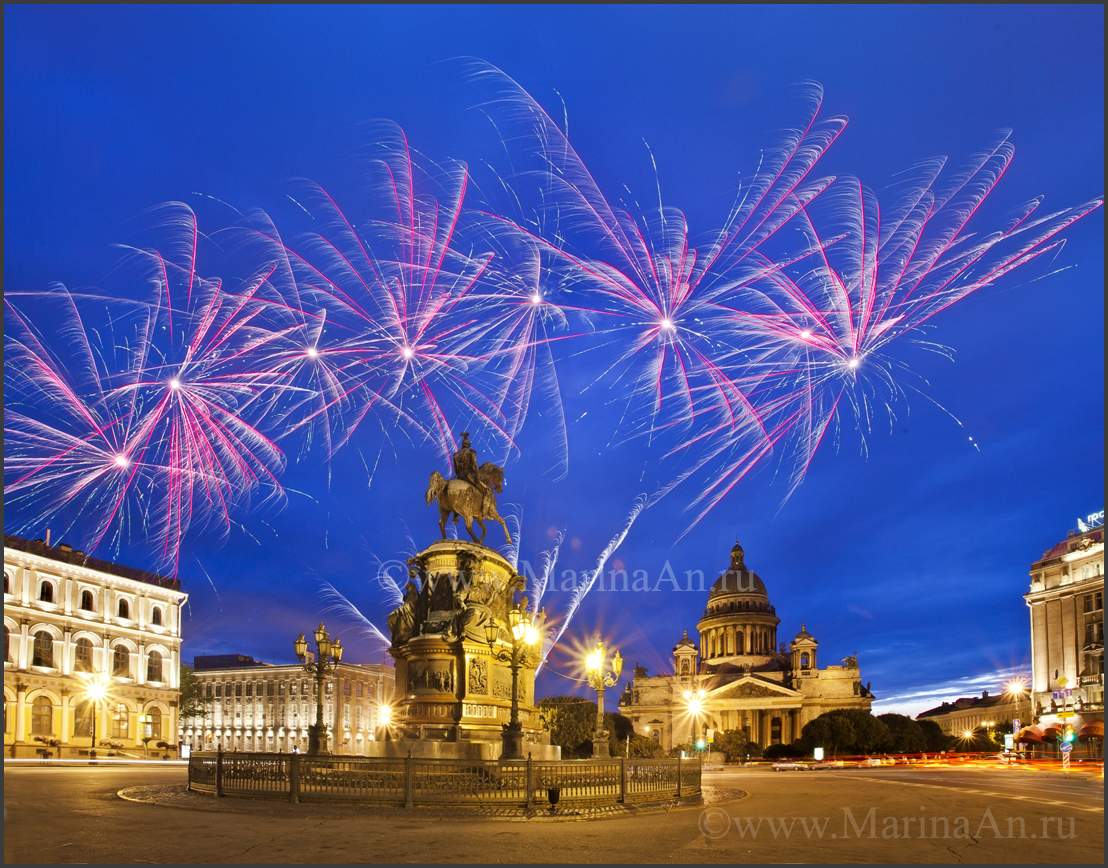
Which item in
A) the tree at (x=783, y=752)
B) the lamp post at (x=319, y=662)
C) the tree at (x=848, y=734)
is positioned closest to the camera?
the lamp post at (x=319, y=662)

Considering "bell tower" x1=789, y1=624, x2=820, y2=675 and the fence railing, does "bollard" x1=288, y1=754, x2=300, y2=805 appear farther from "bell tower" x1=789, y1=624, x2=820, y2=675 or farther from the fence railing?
"bell tower" x1=789, y1=624, x2=820, y2=675

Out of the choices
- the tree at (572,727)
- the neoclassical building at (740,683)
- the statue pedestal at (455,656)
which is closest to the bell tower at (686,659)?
the neoclassical building at (740,683)

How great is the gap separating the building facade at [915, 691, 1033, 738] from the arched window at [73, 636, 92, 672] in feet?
332

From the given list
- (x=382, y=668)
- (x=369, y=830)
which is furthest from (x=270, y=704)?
(x=369, y=830)

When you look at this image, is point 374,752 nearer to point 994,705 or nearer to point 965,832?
point 965,832

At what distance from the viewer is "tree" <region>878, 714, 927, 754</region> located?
10125 cm

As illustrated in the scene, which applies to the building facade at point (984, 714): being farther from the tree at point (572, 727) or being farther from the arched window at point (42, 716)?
the arched window at point (42, 716)

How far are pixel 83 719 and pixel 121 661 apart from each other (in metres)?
5.59

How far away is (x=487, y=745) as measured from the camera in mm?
24516

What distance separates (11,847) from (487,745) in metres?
13.0

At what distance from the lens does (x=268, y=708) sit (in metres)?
122

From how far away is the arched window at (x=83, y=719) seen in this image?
230 feet

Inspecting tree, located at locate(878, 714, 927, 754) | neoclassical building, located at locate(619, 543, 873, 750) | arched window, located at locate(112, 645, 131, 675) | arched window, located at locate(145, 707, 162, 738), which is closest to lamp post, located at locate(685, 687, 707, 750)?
neoclassical building, located at locate(619, 543, 873, 750)

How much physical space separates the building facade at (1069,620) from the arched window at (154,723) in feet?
273
